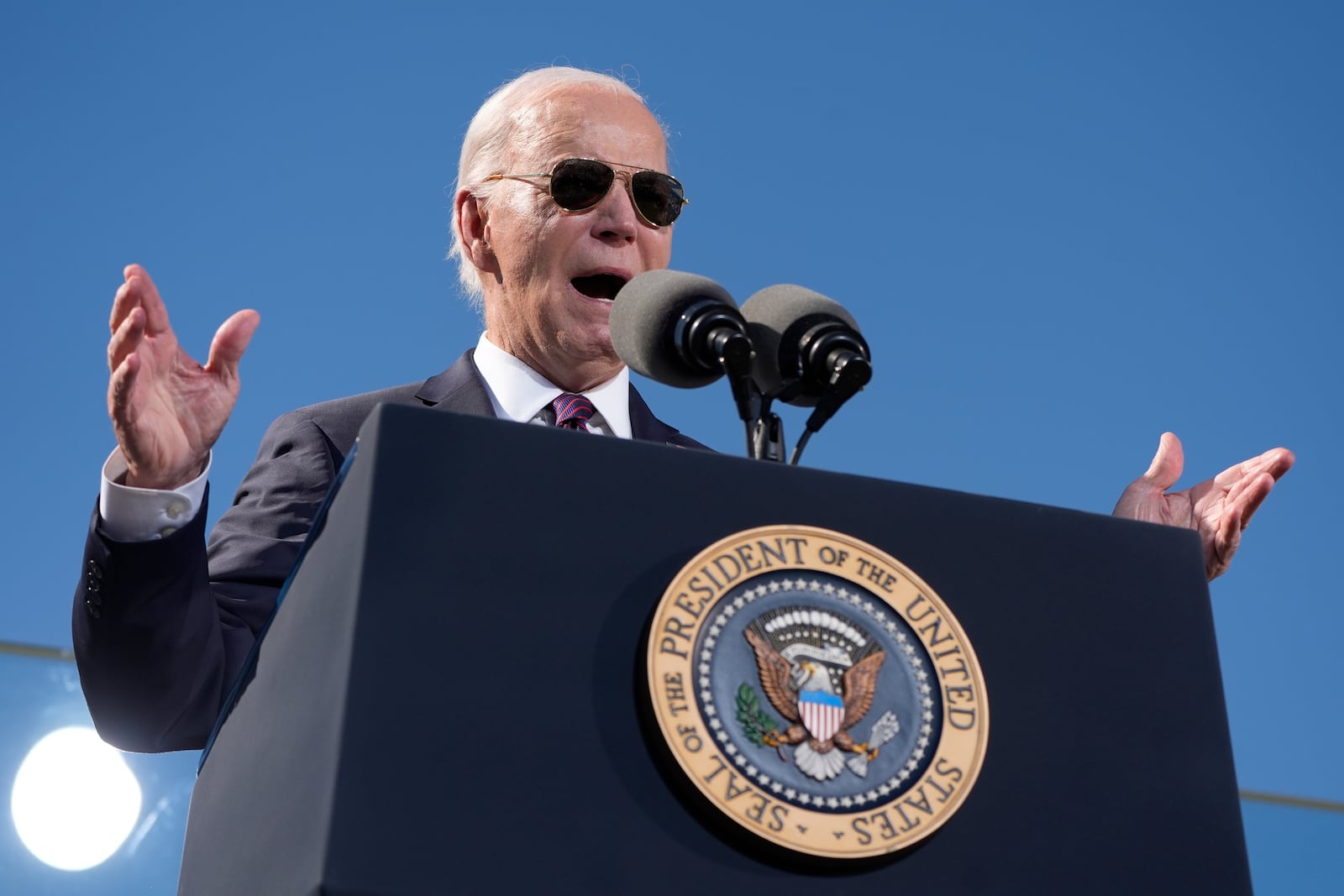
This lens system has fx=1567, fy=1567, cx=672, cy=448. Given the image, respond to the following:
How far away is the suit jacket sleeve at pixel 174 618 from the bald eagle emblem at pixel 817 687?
84 centimetres

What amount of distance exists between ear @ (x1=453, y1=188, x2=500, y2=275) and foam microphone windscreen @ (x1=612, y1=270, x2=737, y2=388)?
144 cm

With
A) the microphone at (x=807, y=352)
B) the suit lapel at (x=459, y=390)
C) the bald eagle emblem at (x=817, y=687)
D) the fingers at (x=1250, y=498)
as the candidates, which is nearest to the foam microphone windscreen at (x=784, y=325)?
the microphone at (x=807, y=352)

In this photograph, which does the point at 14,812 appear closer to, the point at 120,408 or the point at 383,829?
the point at 120,408

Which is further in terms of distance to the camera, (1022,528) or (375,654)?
(1022,528)

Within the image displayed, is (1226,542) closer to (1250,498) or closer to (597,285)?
(1250,498)

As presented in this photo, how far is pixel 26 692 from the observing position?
2.56m

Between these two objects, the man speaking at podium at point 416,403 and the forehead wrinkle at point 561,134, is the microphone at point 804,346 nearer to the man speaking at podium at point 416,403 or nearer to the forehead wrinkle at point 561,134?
the man speaking at podium at point 416,403

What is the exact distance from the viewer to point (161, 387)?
70.4 inches

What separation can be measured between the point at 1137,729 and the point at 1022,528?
204 millimetres

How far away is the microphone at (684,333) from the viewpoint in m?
1.54

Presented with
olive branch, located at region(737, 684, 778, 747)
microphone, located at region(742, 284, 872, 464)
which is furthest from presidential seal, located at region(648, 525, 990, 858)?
microphone, located at region(742, 284, 872, 464)

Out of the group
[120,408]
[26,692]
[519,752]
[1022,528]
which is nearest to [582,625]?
[519,752]

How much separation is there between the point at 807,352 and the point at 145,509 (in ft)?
2.61

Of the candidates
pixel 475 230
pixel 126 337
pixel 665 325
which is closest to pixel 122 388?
pixel 126 337
